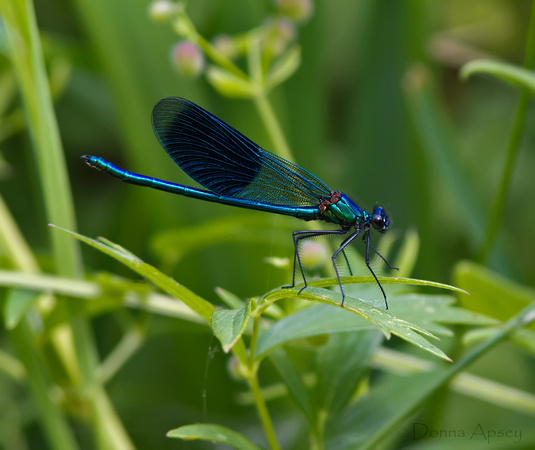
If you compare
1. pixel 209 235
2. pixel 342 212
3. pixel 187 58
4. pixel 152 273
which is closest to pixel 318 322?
pixel 152 273

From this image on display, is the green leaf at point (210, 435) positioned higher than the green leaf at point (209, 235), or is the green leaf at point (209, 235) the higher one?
the green leaf at point (209, 235)

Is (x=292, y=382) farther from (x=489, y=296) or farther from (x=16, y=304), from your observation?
(x=16, y=304)

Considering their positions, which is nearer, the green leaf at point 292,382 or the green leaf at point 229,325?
the green leaf at point 229,325

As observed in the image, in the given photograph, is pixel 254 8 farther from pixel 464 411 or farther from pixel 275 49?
pixel 464 411

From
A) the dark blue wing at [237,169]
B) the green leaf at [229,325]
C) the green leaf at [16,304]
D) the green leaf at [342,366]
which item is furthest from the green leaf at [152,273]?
the dark blue wing at [237,169]

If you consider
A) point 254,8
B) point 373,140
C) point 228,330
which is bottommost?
point 228,330

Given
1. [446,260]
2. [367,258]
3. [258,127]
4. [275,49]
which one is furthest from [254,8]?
[446,260]

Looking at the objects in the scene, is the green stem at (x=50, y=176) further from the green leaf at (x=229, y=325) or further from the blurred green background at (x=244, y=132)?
the green leaf at (x=229, y=325)
